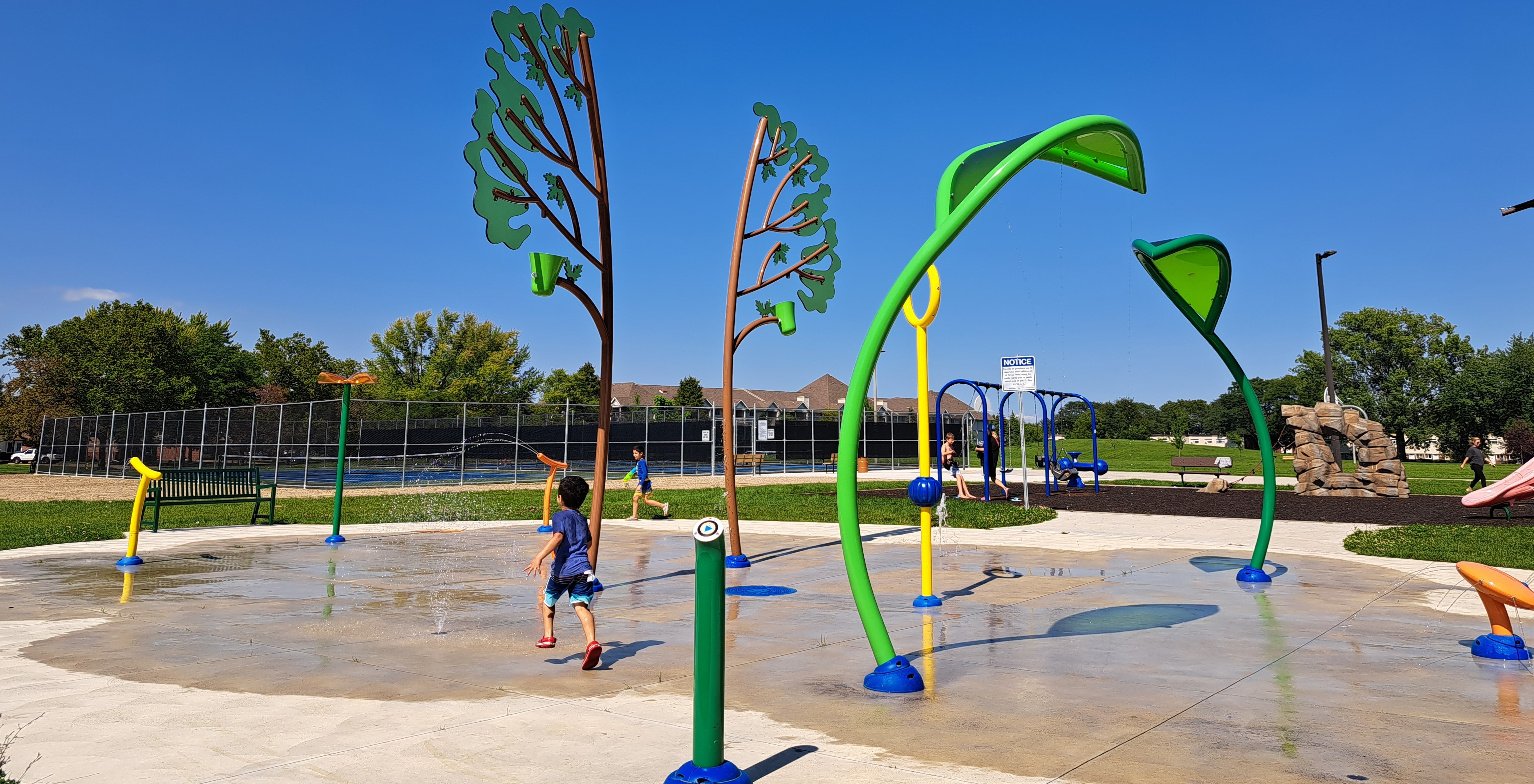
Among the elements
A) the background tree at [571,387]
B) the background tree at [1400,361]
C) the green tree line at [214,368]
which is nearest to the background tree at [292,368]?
the green tree line at [214,368]

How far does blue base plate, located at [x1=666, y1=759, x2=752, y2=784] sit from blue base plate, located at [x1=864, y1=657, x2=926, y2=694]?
5.63 ft

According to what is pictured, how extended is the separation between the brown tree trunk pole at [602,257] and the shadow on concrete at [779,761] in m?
4.98

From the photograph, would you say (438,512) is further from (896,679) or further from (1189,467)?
(1189,467)

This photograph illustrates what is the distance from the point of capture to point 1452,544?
11758 mm

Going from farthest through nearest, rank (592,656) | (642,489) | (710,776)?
(642,489) → (592,656) → (710,776)

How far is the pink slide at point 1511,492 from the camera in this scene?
7.01 metres

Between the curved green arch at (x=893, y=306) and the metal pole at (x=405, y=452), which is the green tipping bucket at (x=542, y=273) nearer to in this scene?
the curved green arch at (x=893, y=306)

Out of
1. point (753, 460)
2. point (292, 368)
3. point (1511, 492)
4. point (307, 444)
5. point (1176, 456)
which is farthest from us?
point (292, 368)

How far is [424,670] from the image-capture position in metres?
5.61

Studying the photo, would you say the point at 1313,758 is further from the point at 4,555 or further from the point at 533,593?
the point at 4,555

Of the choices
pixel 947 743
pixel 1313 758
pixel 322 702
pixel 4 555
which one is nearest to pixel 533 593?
pixel 322 702

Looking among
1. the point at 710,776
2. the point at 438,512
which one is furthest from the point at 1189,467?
the point at 710,776

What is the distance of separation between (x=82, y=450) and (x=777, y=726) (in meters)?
46.6

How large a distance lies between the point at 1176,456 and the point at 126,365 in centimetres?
5912
